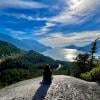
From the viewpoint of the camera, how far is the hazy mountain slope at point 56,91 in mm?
23500

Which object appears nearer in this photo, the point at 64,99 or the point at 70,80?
the point at 64,99

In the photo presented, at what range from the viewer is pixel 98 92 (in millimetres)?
26547

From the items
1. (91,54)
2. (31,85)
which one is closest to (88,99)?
(31,85)

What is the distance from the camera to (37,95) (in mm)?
23578

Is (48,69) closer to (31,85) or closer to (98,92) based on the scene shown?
(31,85)

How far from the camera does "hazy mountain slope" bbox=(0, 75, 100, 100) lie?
2350 centimetres

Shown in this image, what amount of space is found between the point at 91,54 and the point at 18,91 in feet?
327

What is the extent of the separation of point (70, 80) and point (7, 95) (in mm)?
5868

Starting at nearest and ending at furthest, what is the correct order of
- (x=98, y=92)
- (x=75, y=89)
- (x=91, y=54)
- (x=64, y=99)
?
1. (x=64, y=99)
2. (x=75, y=89)
3. (x=98, y=92)
4. (x=91, y=54)

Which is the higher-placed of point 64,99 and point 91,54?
point 91,54

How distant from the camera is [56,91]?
24000 mm

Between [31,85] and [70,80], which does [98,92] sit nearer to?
[70,80]

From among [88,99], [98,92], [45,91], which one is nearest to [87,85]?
[98,92]

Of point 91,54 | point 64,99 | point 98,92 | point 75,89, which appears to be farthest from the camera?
point 91,54
